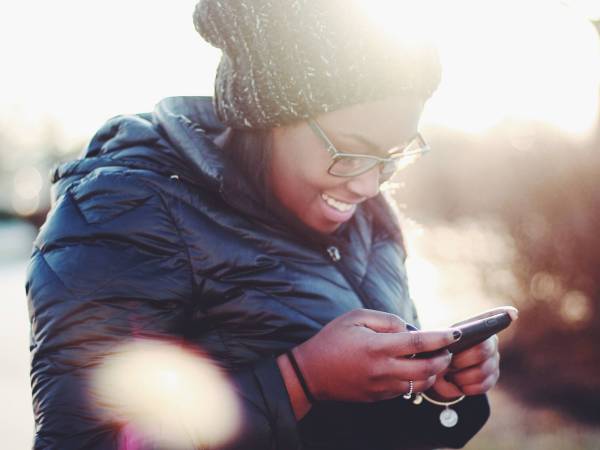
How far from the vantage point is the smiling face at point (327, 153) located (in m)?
2.09

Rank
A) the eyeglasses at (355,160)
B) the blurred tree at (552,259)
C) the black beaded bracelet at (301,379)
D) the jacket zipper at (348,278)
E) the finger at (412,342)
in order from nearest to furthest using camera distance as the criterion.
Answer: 1. the finger at (412,342)
2. the black beaded bracelet at (301,379)
3. the eyeglasses at (355,160)
4. the jacket zipper at (348,278)
5. the blurred tree at (552,259)

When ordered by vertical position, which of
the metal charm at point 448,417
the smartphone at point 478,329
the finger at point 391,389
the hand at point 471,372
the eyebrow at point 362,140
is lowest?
the metal charm at point 448,417

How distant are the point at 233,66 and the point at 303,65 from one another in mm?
237

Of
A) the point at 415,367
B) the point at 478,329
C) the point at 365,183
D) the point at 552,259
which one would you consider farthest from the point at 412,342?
the point at 552,259

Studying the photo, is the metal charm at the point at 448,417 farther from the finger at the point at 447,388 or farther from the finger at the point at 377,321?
the finger at the point at 377,321

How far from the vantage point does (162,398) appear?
5.89 ft

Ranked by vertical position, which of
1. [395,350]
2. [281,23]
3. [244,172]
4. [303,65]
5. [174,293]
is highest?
[281,23]

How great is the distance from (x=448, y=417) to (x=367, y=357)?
22.3 inches

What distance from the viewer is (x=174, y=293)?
181 centimetres

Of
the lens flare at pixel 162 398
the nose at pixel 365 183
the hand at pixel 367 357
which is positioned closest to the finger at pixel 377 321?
the hand at pixel 367 357

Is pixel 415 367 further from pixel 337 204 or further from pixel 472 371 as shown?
pixel 337 204

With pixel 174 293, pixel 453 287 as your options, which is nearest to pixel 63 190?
pixel 174 293

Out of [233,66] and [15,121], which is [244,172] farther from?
[15,121]

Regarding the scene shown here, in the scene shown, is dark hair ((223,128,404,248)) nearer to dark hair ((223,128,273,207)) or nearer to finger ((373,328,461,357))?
dark hair ((223,128,273,207))
